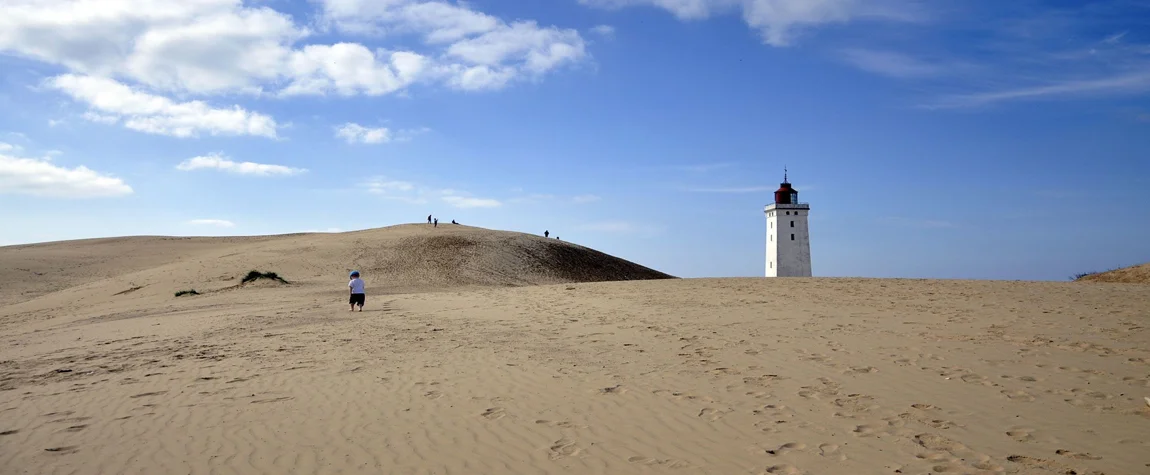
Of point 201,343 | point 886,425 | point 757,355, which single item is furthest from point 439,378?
point 201,343

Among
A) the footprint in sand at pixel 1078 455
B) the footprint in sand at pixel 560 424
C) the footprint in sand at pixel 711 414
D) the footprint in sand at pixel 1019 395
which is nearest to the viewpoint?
the footprint in sand at pixel 1078 455

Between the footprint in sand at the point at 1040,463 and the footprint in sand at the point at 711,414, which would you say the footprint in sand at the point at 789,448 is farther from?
the footprint in sand at the point at 1040,463

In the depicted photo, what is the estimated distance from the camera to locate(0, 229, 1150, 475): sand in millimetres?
6305

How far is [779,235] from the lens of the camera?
6059 cm

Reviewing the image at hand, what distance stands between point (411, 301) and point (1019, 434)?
62.2 ft

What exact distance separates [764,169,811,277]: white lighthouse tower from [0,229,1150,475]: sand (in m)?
42.7

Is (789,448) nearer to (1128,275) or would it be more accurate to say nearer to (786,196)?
(1128,275)

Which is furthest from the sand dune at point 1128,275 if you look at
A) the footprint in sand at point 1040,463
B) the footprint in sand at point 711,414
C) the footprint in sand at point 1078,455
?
the footprint in sand at point 711,414

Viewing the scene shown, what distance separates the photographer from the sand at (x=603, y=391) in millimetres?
6305

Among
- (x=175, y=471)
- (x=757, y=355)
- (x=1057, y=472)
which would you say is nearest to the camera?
(x=1057, y=472)

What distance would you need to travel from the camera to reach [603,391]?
28.7 feet

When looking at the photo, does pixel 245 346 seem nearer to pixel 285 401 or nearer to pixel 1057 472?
pixel 285 401

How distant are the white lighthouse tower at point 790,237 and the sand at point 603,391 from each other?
4274 cm

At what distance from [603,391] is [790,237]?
55.3 meters
